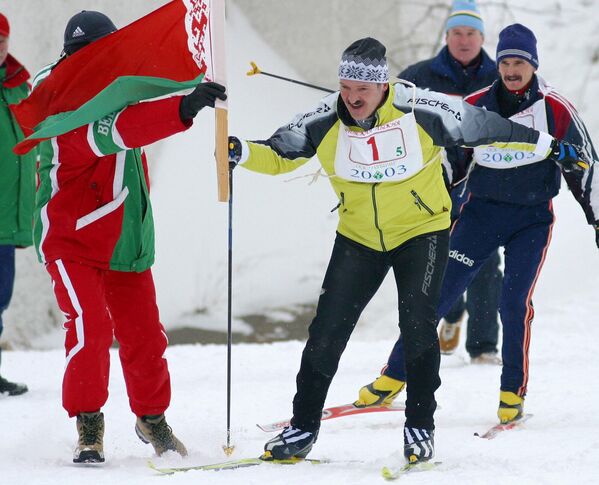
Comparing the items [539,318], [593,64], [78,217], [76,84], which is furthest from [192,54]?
[593,64]

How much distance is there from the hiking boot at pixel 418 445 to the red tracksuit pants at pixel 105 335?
123 cm

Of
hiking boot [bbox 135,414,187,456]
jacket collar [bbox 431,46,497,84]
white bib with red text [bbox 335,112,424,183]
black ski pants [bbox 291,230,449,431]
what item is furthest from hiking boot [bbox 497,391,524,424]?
jacket collar [bbox 431,46,497,84]

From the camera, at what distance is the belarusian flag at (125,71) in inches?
172

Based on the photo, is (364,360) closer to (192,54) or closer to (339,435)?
(339,435)

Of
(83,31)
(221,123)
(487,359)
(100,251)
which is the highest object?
(83,31)

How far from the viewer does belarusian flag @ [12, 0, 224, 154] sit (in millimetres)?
4359

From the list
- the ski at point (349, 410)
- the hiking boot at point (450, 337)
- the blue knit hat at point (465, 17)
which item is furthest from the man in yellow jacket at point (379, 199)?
the hiking boot at point (450, 337)

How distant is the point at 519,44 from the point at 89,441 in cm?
301

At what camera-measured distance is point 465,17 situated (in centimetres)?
736

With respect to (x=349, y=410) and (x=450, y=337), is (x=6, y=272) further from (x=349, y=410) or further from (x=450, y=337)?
(x=450, y=337)

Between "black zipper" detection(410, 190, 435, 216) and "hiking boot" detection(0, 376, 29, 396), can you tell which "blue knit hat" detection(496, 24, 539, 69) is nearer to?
"black zipper" detection(410, 190, 435, 216)

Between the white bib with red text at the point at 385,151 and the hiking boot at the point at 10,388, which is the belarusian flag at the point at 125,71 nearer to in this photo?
the white bib with red text at the point at 385,151

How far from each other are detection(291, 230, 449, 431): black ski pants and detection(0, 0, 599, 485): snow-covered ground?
0.31 meters

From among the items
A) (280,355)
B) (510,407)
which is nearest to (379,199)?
(510,407)
